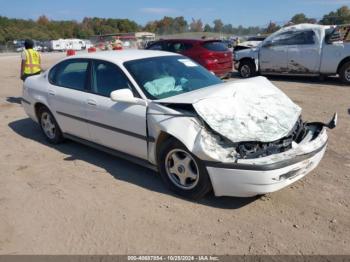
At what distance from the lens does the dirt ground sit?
3279mm

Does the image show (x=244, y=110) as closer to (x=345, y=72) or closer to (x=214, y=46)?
(x=345, y=72)

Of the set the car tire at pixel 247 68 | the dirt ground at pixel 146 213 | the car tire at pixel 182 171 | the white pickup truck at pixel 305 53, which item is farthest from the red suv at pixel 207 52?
the car tire at pixel 182 171

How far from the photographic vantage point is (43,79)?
6098mm

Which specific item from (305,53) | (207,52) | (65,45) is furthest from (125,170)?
(65,45)

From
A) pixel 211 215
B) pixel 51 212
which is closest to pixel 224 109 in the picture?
pixel 211 215

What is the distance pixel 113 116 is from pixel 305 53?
879cm

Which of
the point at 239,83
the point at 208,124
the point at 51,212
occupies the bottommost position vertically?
the point at 51,212

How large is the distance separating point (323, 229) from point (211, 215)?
1058mm

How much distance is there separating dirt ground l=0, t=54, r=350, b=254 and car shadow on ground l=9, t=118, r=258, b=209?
1 centimetres

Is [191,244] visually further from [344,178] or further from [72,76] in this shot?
[72,76]

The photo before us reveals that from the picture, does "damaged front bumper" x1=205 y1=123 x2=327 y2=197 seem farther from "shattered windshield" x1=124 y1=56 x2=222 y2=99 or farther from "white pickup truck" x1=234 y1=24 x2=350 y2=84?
"white pickup truck" x1=234 y1=24 x2=350 y2=84

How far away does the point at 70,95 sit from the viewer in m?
5.27

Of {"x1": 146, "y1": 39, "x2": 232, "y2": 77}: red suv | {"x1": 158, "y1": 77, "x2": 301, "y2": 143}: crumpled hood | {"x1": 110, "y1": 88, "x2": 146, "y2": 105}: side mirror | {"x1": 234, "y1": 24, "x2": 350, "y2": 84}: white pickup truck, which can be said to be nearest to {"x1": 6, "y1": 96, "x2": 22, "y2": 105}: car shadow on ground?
{"x1": 146, "y1": 39, "x2": 232, "y2": 77}: red suv

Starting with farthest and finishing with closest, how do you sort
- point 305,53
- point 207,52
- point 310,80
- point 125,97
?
point 310,80, point 207,52, point 305,53, point 125,97
